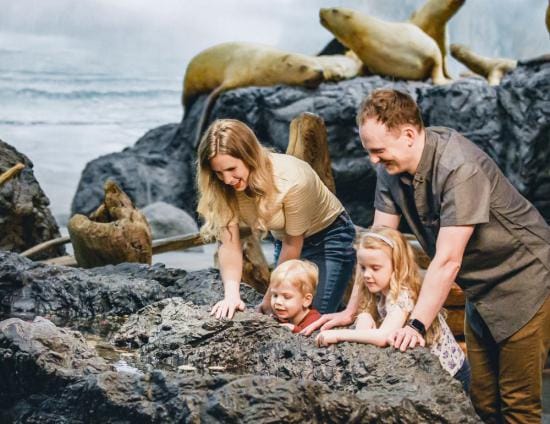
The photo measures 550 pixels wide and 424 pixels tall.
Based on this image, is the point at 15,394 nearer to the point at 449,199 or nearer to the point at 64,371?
the point at 64,371

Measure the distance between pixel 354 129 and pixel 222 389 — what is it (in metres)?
8.48

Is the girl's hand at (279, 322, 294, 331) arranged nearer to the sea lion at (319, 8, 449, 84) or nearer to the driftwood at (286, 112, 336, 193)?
the driftwood at (286, 112, 336, 193)

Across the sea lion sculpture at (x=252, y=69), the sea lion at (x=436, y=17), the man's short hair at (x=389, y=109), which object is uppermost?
the man's short hair at (x=389, y=109)

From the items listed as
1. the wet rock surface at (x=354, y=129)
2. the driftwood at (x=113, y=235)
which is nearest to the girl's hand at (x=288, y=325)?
the driftwood at (x=113, y=235)

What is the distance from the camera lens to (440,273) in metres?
2.94

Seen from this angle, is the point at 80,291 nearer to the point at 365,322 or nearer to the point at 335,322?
the point at 335,322

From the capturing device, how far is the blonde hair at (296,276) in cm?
361

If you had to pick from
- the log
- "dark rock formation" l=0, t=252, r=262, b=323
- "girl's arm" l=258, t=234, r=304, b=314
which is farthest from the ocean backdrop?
"girl's arm" l=258, t=234, r=304, b=314

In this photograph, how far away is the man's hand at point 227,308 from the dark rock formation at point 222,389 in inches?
11.5

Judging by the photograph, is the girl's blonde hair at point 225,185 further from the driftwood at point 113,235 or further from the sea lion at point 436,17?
the sea lion at point 436,17

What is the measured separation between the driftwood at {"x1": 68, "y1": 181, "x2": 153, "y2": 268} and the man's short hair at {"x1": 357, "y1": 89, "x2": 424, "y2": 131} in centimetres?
350

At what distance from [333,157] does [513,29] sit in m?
6.32

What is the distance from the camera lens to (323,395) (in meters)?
2.68

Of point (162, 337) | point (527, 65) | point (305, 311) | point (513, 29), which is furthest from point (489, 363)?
point (513, 29)
